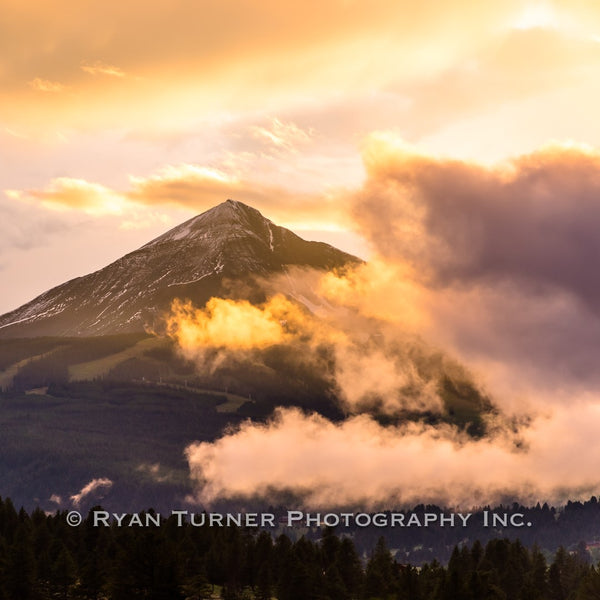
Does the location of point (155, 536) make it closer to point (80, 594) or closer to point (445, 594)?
point (80, 594)

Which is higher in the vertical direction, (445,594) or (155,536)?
(155,536)

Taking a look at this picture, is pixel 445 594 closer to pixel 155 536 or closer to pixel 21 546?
pixel 155 536

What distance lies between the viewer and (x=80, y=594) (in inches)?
7844

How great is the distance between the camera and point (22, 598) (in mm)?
188375

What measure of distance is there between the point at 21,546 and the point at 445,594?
76193 mm

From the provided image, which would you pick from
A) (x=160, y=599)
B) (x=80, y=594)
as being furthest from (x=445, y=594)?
(x=80, y=594)

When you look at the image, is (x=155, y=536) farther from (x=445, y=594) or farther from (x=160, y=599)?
(x=445, y=594)

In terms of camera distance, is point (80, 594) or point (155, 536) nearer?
point (155, 536)

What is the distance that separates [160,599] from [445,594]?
52781 millimetres

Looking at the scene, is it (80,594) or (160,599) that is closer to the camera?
(160,599)

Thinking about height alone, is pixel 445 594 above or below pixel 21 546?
below

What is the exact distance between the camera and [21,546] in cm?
18762

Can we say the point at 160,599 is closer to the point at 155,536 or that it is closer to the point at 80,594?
the point at 155,536

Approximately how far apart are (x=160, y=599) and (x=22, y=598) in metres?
26.7
